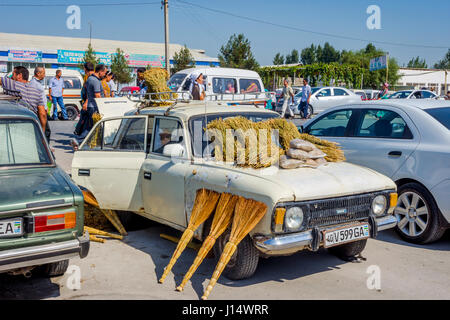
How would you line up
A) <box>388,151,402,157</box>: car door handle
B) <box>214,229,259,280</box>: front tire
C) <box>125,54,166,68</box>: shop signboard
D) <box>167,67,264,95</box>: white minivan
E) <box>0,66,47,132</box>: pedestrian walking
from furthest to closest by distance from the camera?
1. <box>125,54,166,68</box>: shop signboard
2. <box>167,67,264,95</box>: white minivan
3. <box>0,66,47,132</box>: pedestrian walking
4. <box>388,151,402,157</box>: car door handle
5. <box>214,229,259,280</box>: front tire

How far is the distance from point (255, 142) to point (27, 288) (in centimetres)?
259

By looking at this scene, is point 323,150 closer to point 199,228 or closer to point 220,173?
point 220,173

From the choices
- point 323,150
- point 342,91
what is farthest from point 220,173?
point 342,91

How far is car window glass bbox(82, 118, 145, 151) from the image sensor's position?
5629 millimetres

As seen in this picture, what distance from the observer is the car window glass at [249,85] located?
16.7 meters

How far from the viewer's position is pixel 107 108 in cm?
750

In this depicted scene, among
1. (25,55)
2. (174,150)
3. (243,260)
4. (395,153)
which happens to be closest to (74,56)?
(25,55)

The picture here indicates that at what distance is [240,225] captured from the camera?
4.09m

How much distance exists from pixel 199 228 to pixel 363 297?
5.47ft

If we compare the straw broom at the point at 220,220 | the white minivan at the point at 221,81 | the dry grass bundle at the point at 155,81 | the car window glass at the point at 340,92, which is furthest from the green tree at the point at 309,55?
the straw broom at the point at 220,220

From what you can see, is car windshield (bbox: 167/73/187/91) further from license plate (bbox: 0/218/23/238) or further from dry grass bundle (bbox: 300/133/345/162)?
license plate (bbox: 0/218/23/238)

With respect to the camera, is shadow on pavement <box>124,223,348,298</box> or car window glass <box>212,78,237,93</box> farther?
car window glass <box>212,78,237,93</box>

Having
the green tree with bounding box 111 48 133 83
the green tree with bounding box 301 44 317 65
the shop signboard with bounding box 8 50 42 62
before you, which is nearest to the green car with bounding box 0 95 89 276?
the green tree with bounding box 111 48 133 83

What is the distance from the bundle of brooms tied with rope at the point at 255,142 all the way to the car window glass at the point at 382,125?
1.12 meters
